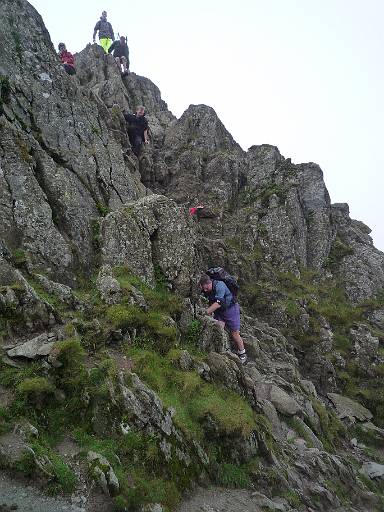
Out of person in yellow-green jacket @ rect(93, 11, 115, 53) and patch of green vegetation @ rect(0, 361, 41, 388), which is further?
person in yellow-green jacket @ rect(93, 11, 115, 53)

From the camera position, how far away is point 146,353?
13.8 m

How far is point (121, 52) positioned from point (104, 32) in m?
3.47

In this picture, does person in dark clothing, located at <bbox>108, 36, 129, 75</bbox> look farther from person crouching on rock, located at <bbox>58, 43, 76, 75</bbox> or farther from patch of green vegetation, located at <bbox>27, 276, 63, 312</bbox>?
patch of green vegetation, located at <bbox>27, 276, 63, 312</bbox>

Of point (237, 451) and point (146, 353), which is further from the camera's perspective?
point (146, 353)

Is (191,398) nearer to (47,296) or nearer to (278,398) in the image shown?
(278,398)

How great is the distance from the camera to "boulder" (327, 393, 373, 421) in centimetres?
2102

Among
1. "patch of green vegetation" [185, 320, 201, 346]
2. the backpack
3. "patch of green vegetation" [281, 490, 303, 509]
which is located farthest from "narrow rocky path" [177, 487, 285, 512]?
the backpack

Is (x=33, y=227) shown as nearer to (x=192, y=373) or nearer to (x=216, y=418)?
(x=192, y=373)

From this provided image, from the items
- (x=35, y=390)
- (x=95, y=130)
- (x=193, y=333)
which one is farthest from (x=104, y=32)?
(x=35, y=390)

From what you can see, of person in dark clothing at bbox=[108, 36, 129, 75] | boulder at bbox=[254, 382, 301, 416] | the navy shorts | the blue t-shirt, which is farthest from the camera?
person in dark clothing at bbox=[108, 36, 129, 75]

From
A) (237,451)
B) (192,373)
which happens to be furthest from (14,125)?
(237,451)

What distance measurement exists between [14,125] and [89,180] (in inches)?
192

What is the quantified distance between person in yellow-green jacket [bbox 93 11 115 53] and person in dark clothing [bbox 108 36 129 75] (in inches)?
29.7

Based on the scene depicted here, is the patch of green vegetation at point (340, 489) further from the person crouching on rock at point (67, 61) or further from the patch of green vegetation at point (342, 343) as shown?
the person crouching on rock at point (67, 61)
